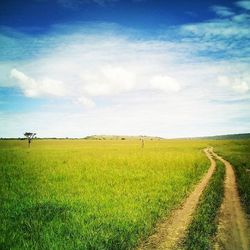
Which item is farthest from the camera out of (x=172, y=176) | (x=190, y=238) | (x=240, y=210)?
(x=172, y=176)

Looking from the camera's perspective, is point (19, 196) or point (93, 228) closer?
point (93, 228)

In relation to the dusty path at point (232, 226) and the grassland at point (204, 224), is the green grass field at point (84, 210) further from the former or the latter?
the dusty path at point (232, 226)

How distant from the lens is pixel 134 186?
17.7 meters

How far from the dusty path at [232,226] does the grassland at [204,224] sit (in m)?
0.23

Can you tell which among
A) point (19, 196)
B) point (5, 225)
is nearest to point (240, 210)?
point (5, 225)

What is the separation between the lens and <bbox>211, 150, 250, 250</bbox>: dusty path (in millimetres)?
8547

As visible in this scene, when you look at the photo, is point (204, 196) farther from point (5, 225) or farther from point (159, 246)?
point (5, 225)

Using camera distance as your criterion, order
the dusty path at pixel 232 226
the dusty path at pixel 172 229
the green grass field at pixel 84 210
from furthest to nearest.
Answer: the green grass field at pixel 84 210 < the dusty path at pixel 172 229 < the dusty path at pixel 232 226

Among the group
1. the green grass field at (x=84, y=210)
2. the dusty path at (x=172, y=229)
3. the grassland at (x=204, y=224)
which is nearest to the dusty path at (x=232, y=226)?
the grassland at (x=204, y=224)

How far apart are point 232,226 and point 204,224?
3.14 feet

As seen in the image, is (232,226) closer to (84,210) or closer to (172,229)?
(172,229)

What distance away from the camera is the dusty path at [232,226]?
8.55 metres

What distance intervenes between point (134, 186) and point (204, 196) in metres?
4.39

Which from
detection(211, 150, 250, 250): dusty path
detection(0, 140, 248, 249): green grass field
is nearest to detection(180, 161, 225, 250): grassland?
detection(211, 150, 250, 250): dusty path
